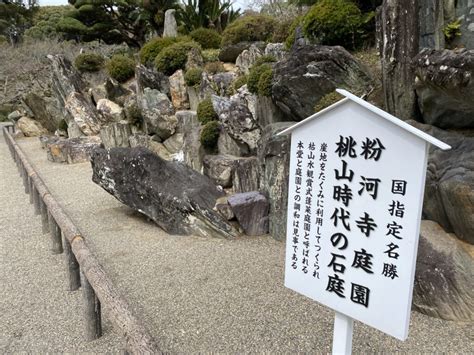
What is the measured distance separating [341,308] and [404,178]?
2.49 feet

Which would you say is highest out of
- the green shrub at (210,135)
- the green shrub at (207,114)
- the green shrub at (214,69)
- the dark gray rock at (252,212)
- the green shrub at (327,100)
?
the green shrub at (214,69)

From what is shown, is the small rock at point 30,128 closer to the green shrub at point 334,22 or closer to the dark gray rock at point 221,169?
the dark gray rock at point 221,169

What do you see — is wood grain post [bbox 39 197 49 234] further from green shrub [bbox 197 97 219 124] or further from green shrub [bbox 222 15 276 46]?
green shrub [bbox 222 15 276 46]

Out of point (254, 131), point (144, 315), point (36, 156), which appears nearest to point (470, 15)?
point (254, 131)

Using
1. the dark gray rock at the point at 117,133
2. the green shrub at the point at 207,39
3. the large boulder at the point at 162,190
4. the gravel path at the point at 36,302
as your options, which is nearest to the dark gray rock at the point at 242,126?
the large boulder at the point at 162,190

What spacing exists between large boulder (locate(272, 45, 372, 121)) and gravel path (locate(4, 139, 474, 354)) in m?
2.37

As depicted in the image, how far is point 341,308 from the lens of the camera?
186 centimetres

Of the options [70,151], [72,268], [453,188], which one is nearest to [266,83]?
[453,188]

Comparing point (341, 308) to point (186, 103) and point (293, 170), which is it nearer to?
point (293, 170)

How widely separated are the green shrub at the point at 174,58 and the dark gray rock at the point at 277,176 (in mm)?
7629

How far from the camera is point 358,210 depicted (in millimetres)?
1735

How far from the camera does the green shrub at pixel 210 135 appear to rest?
24.3 ft

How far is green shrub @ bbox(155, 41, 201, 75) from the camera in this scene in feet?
37.8

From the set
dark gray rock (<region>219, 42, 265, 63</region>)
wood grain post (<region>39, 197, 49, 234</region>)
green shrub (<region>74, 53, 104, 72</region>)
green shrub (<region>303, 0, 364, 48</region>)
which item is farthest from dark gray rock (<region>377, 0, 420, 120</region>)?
green shrub (<region>74, 53, 104, 72</region>)
